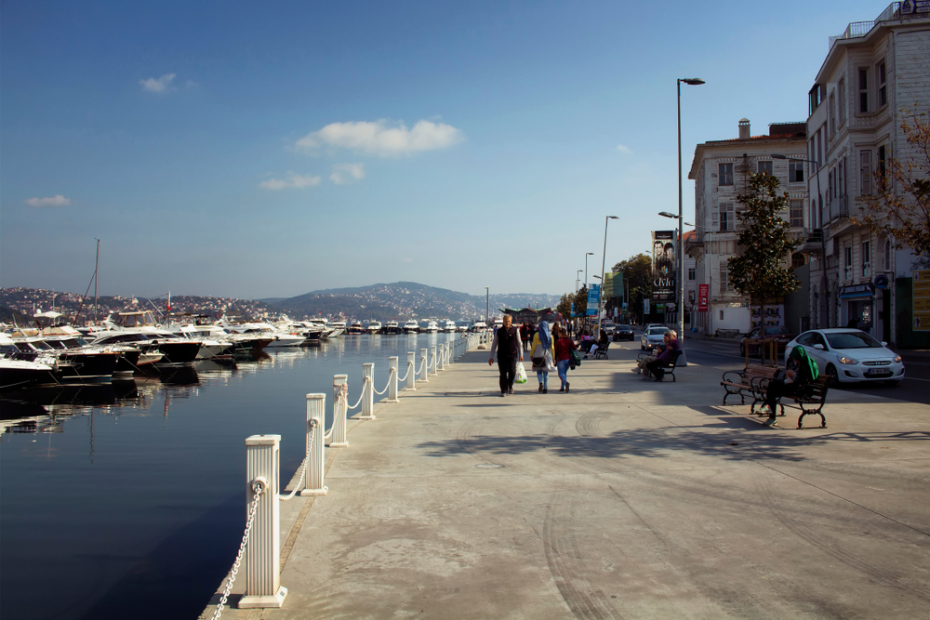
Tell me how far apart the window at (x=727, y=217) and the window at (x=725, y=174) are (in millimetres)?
2269

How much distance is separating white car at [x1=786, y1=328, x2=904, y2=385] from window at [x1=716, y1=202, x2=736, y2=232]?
52942 millimetres

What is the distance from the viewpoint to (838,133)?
125 feet

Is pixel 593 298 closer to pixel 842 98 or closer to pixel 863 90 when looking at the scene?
pixel 842 98

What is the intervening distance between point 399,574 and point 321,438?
2.58m

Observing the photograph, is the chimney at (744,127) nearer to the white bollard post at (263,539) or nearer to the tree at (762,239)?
the tree at (762,239)

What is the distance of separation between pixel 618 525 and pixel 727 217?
224 feet

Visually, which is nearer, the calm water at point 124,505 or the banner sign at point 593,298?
the calm water at point 124,505

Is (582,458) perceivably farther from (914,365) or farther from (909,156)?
(909,156)

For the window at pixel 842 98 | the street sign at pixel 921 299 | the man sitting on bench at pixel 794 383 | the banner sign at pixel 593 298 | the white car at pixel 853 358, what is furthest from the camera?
the banner sign at pixel 593 298

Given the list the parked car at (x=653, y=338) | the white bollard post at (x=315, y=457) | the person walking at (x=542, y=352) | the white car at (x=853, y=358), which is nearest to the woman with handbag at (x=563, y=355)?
the person walking at (x=542, y=352)

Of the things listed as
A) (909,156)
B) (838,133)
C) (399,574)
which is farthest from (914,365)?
(399,574)

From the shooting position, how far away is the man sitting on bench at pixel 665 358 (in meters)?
17.5

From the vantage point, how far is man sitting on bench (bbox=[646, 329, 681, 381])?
17.5 m

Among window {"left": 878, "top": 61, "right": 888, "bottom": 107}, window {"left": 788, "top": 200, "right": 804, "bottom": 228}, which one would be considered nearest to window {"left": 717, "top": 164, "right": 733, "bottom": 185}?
window {"left": 788, "top": 200, "right": 804, "bottom": 228}
